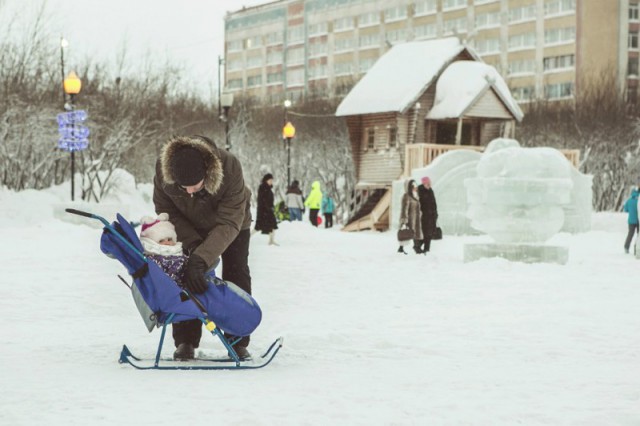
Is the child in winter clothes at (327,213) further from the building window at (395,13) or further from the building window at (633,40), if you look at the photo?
the building window at (395,13)

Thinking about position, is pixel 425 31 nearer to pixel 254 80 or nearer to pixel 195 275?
pixel 254 80

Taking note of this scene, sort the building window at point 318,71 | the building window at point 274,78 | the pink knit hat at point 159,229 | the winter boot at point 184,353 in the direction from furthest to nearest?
the building window at point 274,78
the building window at point 318,71
the winter boot at point 184,353
the pink knit hat at point 159,229

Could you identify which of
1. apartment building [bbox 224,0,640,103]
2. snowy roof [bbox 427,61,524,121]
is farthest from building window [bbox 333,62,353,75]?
snowy roof [bbox 427,61,524,121]

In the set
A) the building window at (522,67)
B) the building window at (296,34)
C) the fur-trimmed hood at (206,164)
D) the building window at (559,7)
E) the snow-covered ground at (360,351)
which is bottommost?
the snow-covered ground at (360,351)

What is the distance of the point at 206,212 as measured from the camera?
6.32 m

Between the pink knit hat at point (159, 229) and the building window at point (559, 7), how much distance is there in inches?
2733

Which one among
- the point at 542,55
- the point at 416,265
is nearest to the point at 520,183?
the point at 416,265

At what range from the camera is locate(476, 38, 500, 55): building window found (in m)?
78.4

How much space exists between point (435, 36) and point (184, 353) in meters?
79.0

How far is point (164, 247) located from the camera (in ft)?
20.1

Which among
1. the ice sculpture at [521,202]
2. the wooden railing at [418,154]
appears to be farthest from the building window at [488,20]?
the ice sculpture at [521,202]

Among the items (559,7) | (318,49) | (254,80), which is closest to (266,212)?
(559,7)

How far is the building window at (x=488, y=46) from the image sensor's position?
7844 cm

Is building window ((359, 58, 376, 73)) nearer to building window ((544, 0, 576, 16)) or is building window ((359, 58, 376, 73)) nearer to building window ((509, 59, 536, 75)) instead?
building window ((509, 59, 536, 75))
